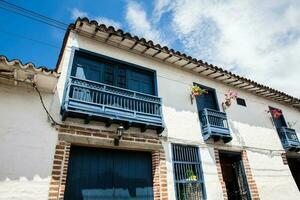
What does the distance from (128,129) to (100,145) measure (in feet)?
3.12

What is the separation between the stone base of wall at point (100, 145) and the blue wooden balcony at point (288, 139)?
6966 mm

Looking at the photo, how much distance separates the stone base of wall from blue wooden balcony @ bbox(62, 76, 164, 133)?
0.30 m

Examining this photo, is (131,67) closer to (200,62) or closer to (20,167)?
(200,62)

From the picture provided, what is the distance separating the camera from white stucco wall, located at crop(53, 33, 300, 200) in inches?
267

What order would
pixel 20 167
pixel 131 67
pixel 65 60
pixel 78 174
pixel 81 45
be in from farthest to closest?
Result: 1. pixel 131 67
2. pixel 81 45
3. pixel 65 60
4. pixel 78 174
5. pixel 20 167

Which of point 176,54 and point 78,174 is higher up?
point 176,54

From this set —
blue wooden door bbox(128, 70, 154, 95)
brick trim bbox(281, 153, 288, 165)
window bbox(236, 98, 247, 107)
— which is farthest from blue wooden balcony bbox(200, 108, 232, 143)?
brick trim bbox(281, 153, 288, 165)

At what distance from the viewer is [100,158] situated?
561 cm


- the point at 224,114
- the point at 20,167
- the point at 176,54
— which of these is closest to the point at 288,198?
the point at 224,114

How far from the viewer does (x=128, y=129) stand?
610cm

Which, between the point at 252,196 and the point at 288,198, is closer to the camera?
the point at 252,196

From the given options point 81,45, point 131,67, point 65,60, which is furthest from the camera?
point 131,67

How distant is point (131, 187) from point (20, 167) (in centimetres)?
268

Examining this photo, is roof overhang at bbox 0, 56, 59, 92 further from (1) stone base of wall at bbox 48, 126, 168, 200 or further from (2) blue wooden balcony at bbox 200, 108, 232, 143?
(2) blue wooden balcony at bbox 200, 108, 232, 143
